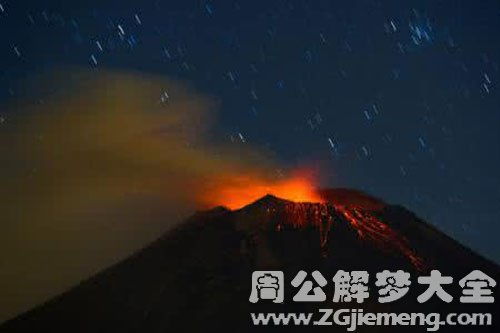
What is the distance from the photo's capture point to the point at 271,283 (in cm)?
2436

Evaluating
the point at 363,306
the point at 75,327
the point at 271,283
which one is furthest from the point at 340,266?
the point at 271,283

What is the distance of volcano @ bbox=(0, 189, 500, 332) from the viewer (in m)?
41.5

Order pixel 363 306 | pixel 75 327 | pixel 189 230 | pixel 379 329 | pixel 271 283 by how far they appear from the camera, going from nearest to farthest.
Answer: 1. pixel 271 283
2. pixel 379 329
3. pixel 363 306
4. pixel 75 327
5. pixel 189 230

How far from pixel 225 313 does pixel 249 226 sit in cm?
1279

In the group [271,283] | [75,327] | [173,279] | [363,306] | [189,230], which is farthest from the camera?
[189,230]

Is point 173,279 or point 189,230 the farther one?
point 189,230

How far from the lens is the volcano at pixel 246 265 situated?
41.5 m

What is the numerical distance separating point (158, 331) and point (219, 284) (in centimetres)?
628

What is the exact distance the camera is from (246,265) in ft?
155

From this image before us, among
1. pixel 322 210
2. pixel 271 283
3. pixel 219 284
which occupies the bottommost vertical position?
pixel 271 283

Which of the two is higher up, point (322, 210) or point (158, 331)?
point (322, 210)

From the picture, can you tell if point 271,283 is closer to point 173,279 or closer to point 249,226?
point 173,279

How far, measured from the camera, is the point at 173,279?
4653 centimetres

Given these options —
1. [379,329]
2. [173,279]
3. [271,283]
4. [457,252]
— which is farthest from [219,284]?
[271,283]
